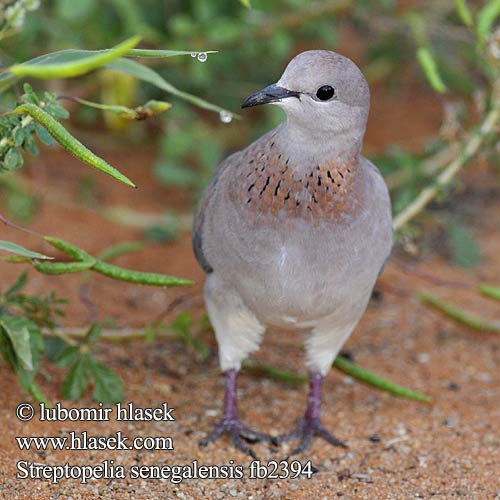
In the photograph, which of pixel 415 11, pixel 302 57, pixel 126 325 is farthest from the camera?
pixel 415 11

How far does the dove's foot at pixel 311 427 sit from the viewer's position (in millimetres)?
3139

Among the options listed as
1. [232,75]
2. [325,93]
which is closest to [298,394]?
[325,93]

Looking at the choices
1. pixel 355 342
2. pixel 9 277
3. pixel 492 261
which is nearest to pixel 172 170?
pixel 9 277

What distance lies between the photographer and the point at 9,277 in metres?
4.10

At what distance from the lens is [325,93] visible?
269 cm

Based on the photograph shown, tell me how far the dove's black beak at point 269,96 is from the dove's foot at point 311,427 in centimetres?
108

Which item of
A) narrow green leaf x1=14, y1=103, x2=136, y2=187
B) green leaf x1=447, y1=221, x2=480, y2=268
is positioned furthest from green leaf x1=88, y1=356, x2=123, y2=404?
green leaf x1=447, y1=221, x2=480, y2=268

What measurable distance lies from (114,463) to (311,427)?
74cm

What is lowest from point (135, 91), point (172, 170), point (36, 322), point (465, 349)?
point (36, 322)

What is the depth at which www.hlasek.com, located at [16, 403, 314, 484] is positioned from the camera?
274 centimetres

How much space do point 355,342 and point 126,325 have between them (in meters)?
1.00

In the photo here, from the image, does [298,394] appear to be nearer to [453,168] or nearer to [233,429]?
[233,429]

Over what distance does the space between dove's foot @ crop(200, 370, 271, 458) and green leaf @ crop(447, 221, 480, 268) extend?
1.78 meters

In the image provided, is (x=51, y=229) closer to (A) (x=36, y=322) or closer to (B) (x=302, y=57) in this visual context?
(A) (x=36, y=322)
